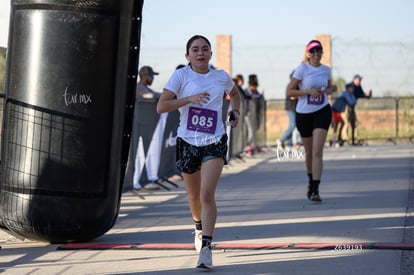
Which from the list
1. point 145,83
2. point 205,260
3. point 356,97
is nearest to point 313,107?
point 145,83

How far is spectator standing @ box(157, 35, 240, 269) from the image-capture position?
791 centimetres

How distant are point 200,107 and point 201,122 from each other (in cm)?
12

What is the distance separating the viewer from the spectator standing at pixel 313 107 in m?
12.2

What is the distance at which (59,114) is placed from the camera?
27.7 feet

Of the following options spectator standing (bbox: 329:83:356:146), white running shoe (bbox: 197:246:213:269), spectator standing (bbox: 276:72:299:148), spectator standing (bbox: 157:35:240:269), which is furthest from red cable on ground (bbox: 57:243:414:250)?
spectator standing (bbox: 329:83:356:146)

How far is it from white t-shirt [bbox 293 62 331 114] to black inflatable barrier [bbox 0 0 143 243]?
419 cm

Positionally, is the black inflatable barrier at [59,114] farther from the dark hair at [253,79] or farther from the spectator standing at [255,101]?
the dark hair at [253,79]

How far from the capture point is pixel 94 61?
336 inches

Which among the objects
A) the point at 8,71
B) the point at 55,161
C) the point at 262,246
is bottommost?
the point at 262,246

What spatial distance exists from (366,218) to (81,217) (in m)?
3.39

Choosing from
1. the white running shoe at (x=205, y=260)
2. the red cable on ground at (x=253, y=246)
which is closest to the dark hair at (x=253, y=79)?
the red cable on ground at (x=253, y=246)

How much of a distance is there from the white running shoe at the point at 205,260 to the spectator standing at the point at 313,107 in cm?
478

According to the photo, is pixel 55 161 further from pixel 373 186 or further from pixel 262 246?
pixel 373 186

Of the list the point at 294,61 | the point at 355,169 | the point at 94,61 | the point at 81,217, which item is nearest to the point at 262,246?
the point at 81,217
